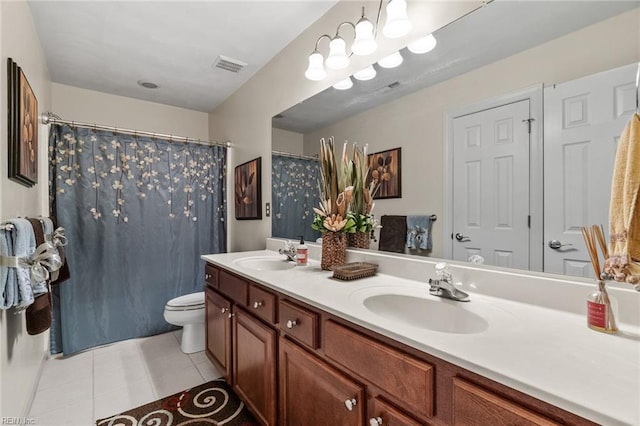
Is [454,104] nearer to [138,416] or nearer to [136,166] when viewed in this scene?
[138,416]

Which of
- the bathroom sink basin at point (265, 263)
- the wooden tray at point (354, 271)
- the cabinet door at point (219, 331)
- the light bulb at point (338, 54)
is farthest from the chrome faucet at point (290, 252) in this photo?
the light bulb at point (338, 54)

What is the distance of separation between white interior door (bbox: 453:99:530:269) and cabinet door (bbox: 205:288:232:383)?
4.28 feet

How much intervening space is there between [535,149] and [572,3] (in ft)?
1.48

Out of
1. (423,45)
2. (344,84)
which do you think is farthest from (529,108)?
(344,84)

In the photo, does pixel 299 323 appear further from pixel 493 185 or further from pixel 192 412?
pixel 192 412

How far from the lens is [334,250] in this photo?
1.60 m

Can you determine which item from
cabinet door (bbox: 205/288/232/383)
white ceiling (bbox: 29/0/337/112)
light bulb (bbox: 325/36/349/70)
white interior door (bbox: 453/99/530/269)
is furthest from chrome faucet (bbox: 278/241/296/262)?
white ceiling (bbox: 29/0/337/112)

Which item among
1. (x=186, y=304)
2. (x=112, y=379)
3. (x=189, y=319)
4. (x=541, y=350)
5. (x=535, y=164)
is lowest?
(x=112, y=379)

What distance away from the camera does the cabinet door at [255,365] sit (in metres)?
1.29

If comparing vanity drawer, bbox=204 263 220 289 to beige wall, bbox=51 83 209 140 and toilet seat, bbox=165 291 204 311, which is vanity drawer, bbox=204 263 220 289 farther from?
beige wall, bbox=51 83 209 140

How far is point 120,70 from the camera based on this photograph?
2.48 metres

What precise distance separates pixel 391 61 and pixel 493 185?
80cm

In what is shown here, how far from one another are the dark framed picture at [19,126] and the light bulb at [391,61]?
172cm

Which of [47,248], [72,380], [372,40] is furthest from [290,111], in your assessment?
[72,380]
